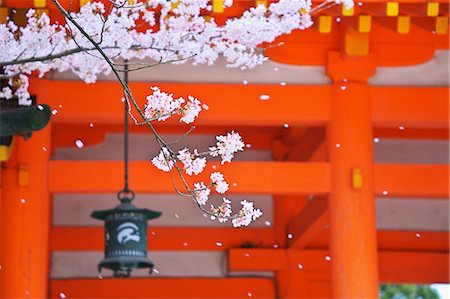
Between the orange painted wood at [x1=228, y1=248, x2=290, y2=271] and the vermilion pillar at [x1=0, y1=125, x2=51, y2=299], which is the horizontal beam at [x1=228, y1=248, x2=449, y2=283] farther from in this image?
the vermilion pillar at [x1=0, y1=125, x2=51, y2=299]

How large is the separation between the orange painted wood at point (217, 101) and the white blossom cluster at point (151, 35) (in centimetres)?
18

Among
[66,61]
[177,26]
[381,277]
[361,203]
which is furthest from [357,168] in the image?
[381,277]

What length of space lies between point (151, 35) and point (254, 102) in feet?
2.59

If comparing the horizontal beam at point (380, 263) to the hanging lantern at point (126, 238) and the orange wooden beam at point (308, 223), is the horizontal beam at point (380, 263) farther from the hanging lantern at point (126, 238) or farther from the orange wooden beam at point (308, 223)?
the hanging lantern at point (126, 238)

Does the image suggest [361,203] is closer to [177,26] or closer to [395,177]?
[395,177]

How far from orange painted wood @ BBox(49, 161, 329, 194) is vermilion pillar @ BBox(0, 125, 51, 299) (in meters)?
0.12

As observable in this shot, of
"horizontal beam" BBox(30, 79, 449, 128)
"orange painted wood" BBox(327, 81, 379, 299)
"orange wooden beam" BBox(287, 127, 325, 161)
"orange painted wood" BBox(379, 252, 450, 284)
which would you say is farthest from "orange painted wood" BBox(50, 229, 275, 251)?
"orange painted wood" BBox(327, 81, 379, 299)

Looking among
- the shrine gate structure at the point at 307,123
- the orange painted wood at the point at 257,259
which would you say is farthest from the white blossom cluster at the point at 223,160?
the orange painted wood at the point at 257,259

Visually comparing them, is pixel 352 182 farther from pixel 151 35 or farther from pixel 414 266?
pixel 414 266

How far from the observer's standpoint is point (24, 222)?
5.48 m

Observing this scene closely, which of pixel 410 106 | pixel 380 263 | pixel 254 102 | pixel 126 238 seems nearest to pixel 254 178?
pixel 254 102

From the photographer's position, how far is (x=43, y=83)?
5.70 m

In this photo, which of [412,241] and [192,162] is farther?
[412,241]

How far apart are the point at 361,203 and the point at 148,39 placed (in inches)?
54.0
